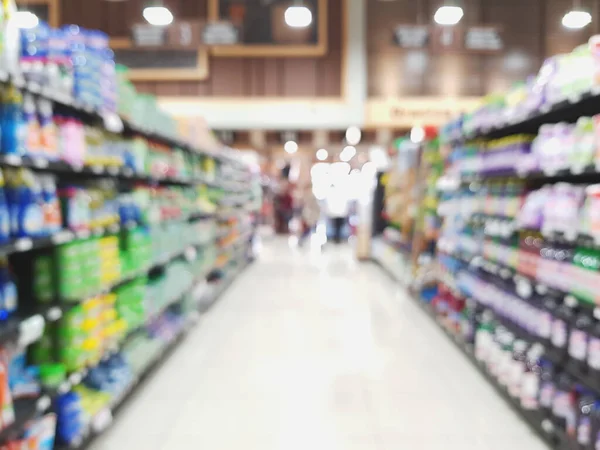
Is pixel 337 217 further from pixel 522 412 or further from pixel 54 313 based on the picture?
pixel 54 313

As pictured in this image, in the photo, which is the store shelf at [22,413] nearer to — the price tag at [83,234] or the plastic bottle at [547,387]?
the price tag at [83,234]

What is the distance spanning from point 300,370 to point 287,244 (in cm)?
1200

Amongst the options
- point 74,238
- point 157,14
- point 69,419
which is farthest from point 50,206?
point 157,14

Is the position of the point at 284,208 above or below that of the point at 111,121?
below

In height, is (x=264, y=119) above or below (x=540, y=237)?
above

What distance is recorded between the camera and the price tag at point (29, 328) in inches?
94.5

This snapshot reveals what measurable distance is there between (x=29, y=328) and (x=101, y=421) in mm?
989

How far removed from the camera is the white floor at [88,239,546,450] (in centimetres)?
334

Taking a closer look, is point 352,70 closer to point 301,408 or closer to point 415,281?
point 415,281

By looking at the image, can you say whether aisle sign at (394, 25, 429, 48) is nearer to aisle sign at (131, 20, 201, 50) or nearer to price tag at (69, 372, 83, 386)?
aisle sign at (131, 20, 201, 50)

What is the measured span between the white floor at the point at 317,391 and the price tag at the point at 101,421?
0.33 ft

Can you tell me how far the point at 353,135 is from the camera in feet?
44.5

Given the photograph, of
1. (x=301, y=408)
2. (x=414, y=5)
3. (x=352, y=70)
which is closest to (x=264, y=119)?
(x=352, y=70)

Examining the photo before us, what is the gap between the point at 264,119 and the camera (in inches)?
465
